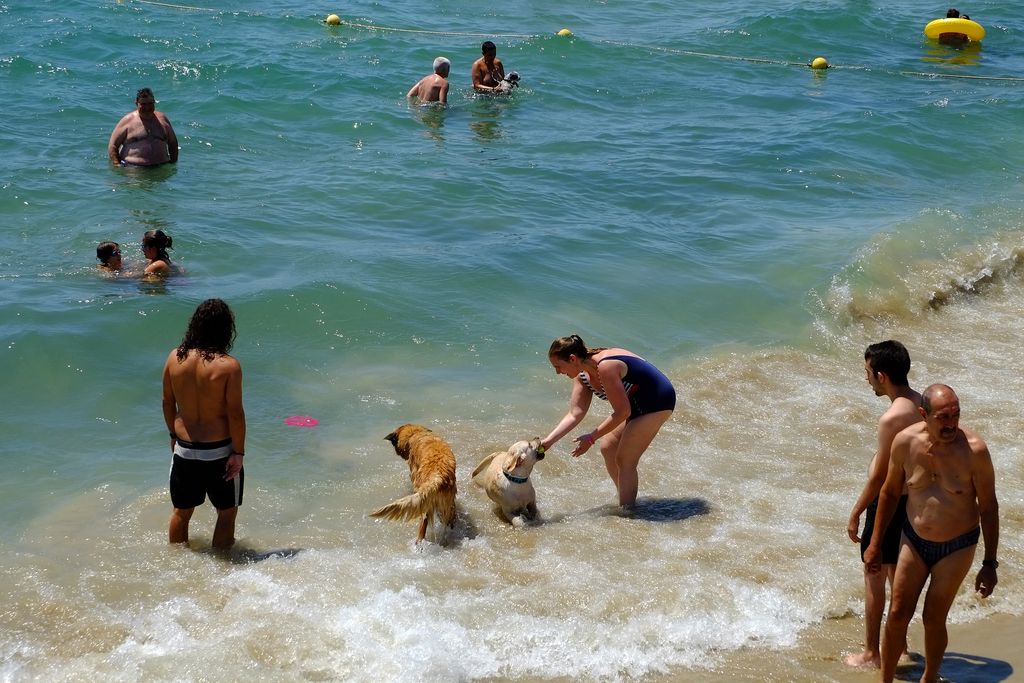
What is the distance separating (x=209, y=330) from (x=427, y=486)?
156 cm

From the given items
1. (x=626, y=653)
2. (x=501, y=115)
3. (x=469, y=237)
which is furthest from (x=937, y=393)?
(x=501, y=115)

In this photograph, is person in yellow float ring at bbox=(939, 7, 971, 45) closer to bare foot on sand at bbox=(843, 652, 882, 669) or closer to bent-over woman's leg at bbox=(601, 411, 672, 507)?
bent-over woman's leg at bbox=(601, 411, 672, 507)

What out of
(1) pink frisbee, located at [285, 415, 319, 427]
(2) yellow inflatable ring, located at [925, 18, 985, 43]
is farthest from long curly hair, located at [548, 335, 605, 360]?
(2) yellow inflatable ring, located at [925, 18, 985, 43]

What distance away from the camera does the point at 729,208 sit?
14375 millimetres

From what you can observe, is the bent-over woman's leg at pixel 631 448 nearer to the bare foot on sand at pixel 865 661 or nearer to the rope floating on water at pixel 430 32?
the bare foot on sand at pixel 865 661

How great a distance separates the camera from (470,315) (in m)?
10.7

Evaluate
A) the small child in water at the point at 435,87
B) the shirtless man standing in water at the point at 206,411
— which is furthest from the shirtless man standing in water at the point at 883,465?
the small child in water at the point at 435,87

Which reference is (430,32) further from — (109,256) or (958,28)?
(109,256)

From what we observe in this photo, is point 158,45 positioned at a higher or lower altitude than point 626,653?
higher

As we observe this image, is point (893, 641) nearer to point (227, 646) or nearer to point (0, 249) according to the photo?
point (227, 646)

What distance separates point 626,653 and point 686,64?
59.4 ft

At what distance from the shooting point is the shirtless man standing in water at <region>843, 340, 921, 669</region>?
5.24 metres

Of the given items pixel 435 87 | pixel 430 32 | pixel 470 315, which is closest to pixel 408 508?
pixel 470 315

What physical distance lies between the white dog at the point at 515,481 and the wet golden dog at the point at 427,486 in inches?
13.7
